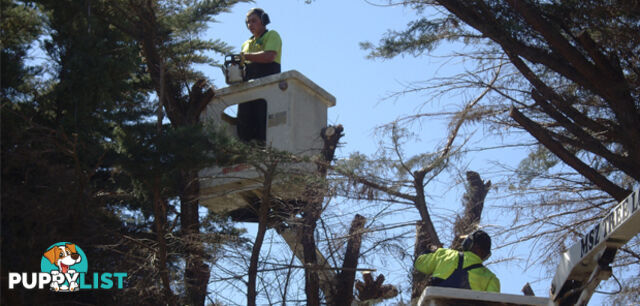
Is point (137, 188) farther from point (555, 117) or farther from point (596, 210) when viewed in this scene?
point (596, 210)

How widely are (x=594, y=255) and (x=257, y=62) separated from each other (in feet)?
18.5

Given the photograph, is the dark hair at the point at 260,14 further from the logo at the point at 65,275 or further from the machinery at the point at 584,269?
the machinery at the point at 584,269

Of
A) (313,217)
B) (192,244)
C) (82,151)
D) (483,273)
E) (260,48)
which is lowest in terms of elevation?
(483,273)

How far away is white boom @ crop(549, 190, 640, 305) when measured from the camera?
5.40 m

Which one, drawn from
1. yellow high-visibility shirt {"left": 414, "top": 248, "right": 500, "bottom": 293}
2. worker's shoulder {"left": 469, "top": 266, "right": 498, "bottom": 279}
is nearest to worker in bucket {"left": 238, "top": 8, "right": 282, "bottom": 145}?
yellow high-visibility shirt {"left": 414, "top": 248, "right": 500, "bottom": 293}

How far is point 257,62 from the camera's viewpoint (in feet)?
34.6

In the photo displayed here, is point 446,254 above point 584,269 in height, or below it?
above

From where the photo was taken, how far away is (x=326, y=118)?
10523mm

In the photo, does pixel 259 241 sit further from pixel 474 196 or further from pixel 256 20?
pixel 256 20

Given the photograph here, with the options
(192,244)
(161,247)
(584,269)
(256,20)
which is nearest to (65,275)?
(161,247)

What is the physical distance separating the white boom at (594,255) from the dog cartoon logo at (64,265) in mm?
4690

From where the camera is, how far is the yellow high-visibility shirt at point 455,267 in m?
6.68

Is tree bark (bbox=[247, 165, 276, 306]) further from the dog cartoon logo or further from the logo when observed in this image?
the dog cartoon logo

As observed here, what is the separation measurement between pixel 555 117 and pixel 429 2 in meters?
1.90
